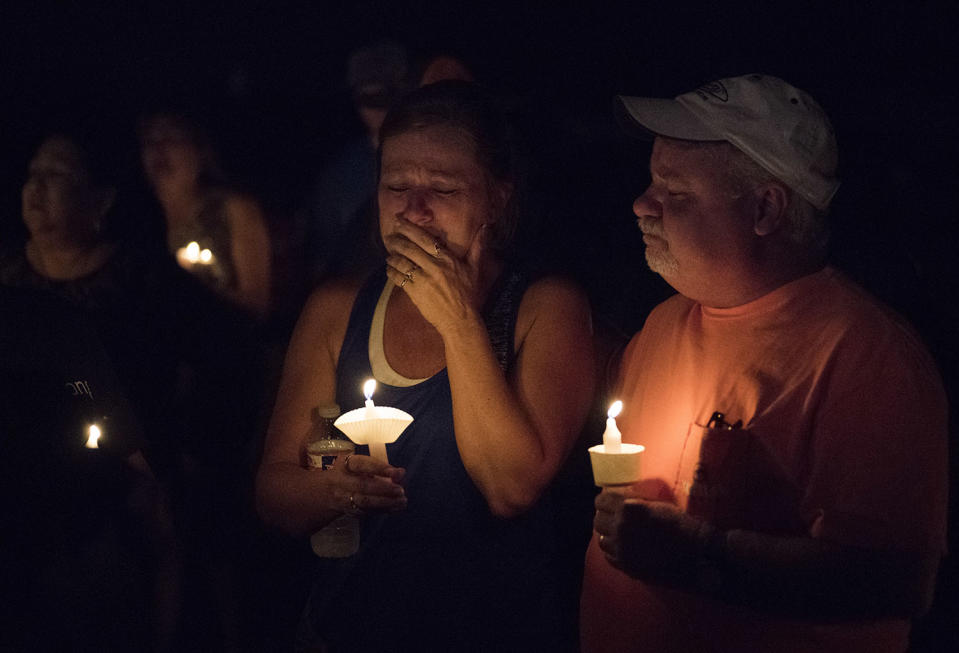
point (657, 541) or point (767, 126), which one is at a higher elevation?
point (767, 126)

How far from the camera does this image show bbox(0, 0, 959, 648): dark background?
111 inches

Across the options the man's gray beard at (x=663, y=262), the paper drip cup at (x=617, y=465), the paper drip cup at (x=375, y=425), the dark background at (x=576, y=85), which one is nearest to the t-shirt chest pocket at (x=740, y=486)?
the paper drip cup at (x=617, y=465)

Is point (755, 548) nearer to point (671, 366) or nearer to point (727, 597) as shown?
point (727, 597)

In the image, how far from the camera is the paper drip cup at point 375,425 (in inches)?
93.0

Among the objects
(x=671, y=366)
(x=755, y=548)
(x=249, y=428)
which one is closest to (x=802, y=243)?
(x=671, y=366)

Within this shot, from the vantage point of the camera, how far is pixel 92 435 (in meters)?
3.43

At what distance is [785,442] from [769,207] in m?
0.57

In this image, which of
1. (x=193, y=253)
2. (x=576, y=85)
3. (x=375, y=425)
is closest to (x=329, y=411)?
(x=375, y=425)

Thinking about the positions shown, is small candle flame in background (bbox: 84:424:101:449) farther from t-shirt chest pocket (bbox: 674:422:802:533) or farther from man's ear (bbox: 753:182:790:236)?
man's ear (bbox: 753:182:790:236)

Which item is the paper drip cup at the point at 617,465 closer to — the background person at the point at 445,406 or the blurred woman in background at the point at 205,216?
the background person at the point at 445,406

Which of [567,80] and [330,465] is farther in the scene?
[567,80]

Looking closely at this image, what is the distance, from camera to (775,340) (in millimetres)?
2232

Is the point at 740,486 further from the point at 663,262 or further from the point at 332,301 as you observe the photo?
the point at 332,301

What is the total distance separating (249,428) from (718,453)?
2034 millimetres
